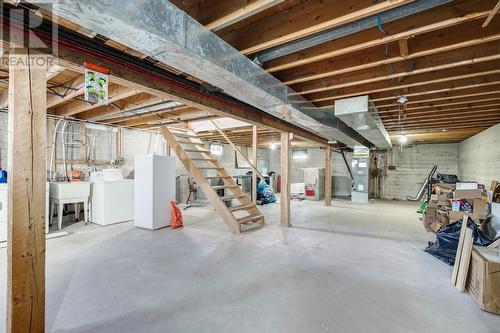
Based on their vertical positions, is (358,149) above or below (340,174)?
above

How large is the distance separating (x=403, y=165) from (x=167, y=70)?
9.89 meters

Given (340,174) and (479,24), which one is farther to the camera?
(340,174)

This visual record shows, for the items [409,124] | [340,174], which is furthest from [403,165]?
[409,124]

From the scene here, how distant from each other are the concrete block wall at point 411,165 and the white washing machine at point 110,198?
937cm

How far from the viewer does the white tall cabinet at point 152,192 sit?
445 cm

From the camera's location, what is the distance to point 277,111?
319cm

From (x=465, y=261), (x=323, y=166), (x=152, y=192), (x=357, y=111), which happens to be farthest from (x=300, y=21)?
(x=323, y=166)

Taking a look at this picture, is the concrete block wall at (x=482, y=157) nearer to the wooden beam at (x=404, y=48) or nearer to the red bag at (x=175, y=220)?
the wooden beam at (x=404, y=48)

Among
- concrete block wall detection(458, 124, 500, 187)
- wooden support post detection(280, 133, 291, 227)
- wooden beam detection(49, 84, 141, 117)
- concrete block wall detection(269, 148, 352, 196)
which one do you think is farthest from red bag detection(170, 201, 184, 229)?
concrete block wall detection(269, 148, 352, 196)

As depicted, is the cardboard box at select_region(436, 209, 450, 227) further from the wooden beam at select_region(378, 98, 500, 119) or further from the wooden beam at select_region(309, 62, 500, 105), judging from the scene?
the wooden beam at select_region(309, 62, 500, 105)

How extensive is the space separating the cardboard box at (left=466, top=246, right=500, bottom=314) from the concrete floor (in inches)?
3.5

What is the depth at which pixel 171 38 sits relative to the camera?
4.89 ft

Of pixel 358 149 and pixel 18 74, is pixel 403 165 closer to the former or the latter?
pixel 358 149

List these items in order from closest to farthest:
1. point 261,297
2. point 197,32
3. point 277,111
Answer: point 197,32 < point 261,297 < point 277,111
